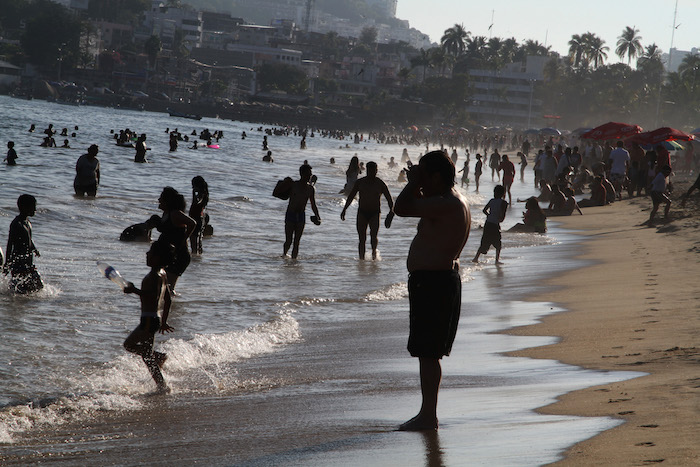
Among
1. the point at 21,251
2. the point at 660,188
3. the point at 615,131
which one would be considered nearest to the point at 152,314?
the point at 21,251

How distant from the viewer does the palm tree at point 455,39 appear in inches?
6585

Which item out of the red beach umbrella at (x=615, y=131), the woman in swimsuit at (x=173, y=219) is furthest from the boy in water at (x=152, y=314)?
the red beach umbrella at (x=615, y=131)

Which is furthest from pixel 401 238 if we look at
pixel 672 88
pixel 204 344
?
pixel 672 88

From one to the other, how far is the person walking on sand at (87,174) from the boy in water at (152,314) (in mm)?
14679

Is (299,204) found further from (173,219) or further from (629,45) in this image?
(629,45)

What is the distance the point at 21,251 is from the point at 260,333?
9.49 feet

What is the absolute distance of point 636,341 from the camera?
6676 mm

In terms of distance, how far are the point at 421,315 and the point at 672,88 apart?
103026 millimetres

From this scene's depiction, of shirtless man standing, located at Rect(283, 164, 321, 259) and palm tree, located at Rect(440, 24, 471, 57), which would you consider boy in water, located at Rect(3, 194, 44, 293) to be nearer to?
shirtless man standing, located at Rect(283, 164, 321, 259)

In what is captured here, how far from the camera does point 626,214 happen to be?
2025 cm

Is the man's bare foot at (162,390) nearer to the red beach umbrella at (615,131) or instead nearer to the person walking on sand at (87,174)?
the person walking on sand at (87,174)

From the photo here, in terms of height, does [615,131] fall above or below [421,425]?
above

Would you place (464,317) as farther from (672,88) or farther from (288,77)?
(288,77)

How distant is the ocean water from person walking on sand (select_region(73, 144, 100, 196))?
5.84ft
